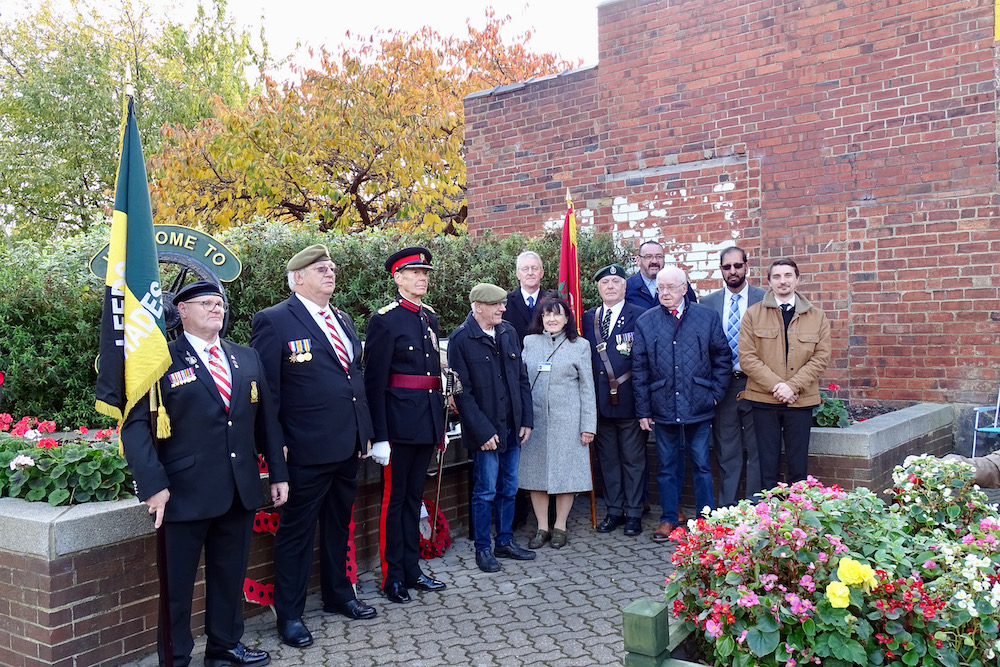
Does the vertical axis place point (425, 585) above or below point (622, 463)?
below

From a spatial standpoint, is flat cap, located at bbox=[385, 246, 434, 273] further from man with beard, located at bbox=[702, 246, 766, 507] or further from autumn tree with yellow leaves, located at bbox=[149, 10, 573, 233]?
autumn tree with yellow leaves, located at bbox=[149, 10, 573, 233]

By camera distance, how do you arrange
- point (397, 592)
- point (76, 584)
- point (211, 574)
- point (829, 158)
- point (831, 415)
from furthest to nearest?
point (829, 158) → point (831, 415) → point (397, 592) → point (211, 574) → point (76, 584)

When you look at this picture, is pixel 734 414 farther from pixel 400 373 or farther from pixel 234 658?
pixel 234 658

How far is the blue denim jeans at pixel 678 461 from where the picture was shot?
5965mm

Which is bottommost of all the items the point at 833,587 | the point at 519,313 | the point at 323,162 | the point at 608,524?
the point at 608,524

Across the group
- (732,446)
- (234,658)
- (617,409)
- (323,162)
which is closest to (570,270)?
(617,409)

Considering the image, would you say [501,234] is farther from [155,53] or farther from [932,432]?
[155,53]

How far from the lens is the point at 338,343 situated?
4.45 meters

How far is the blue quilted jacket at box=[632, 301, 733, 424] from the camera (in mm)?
5836

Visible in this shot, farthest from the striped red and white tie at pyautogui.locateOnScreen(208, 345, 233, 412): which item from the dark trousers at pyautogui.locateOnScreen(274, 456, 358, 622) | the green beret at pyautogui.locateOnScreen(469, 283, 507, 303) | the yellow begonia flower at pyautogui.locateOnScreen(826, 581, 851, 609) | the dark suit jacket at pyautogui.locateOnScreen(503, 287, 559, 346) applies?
the dark suit jacket at pyautogui.locateOnScreen(503, 287, 559, 346)

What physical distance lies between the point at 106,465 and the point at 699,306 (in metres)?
4.04

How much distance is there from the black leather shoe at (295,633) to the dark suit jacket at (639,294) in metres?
3.76

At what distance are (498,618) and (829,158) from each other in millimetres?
5735

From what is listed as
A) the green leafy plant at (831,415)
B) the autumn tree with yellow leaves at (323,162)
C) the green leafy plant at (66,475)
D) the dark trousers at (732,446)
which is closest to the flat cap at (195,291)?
the green leafy plant at (66,475)
